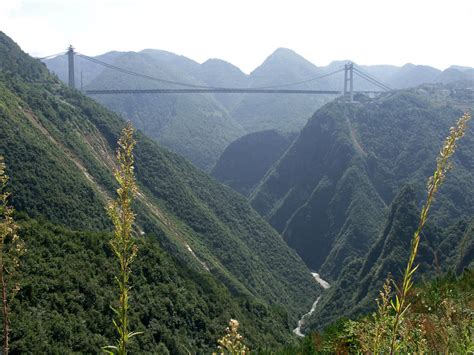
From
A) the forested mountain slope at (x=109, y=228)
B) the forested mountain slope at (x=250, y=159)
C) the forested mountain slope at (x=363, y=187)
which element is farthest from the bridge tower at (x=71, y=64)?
the forested mountain slope at (x=250, y=159)

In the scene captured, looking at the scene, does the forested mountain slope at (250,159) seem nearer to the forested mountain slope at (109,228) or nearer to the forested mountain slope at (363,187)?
the forested mountain slope at (363,187)

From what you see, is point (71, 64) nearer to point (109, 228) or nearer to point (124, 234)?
point (109, 228)

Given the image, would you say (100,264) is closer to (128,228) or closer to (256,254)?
(128,228)

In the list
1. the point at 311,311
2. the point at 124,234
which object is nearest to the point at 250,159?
the point at 311,311

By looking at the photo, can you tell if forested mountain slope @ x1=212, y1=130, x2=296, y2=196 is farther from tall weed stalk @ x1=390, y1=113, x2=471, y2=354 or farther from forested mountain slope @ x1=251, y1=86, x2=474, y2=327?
tall weed stalk @ x1=390, y1=113, x2=471, y2=354

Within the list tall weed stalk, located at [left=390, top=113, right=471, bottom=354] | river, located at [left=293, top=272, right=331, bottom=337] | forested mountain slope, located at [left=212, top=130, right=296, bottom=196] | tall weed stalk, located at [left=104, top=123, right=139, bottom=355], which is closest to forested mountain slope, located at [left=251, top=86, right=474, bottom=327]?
river, located at [left=293, top=272, right=331, bottom=337]

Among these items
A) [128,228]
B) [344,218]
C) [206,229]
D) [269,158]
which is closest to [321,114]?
[269,158]
